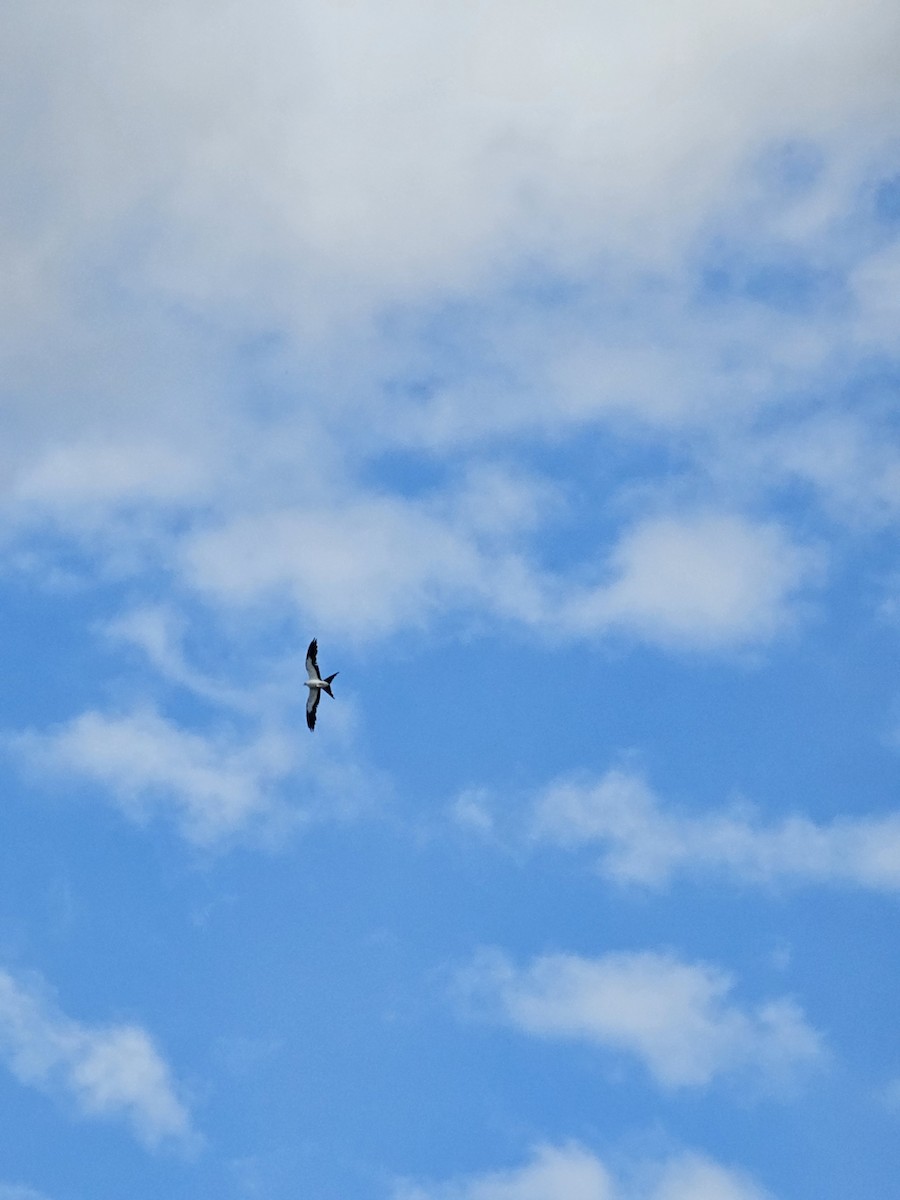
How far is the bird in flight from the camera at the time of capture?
173 m

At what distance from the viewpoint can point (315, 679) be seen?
174m

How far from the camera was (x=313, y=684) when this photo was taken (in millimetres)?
173250

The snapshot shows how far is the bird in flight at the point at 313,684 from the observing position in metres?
173
